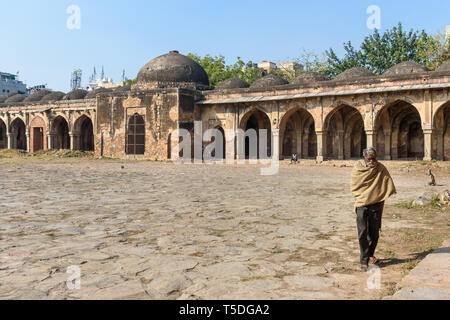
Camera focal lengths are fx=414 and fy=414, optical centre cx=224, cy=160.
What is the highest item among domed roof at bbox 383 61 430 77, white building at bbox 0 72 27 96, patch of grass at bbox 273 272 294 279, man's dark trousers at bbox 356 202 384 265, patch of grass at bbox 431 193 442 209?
white building at bbox 0 72 27 96

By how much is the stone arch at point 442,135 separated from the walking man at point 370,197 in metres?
17.2

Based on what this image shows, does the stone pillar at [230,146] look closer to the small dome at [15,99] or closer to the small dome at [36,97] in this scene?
the small dome at [36,97]

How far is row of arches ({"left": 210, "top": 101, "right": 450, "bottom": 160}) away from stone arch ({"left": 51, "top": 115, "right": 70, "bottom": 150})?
1529cm

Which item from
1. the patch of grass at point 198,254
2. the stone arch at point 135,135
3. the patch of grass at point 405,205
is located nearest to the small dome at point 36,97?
the stone arch at point 135,135

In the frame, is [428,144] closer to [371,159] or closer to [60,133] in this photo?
[371,159]

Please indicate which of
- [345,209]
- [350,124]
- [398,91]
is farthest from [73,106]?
[345,209]

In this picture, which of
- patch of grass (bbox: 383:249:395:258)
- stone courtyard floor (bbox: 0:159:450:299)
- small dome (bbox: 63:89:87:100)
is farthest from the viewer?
small dome (bbox: 63:89:87:100)

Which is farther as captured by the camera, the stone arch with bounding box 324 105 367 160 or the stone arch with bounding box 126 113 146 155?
the stone arch with bounding box 126 113 146 155

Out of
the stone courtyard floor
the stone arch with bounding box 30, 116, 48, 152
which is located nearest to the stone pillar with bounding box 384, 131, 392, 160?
the stone courtyard floor

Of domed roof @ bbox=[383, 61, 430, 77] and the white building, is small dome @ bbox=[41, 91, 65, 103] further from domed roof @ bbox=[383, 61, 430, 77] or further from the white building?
the white building

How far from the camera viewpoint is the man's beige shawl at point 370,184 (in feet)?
13.7

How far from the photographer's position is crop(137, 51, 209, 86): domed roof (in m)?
25.7

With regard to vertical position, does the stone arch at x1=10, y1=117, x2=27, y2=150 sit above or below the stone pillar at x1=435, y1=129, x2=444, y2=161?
above
